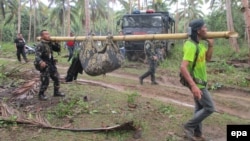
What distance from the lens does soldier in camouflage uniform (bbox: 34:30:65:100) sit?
7.03 m

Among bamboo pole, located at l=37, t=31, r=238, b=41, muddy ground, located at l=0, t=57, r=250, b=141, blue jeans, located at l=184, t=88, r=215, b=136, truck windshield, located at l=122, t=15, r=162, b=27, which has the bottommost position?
muddy ground, located at l=0, t=57, r=250, b=141

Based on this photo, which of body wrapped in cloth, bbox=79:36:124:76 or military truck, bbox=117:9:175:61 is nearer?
body wrapped in cloth, bbox=79:36:124:76

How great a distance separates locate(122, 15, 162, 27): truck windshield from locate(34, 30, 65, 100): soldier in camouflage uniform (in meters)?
8.62

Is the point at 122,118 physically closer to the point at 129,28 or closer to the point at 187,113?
the point at 187,113

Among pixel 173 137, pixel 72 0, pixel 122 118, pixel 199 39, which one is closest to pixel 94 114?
pixel 122 118

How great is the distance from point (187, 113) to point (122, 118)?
1.55 meters

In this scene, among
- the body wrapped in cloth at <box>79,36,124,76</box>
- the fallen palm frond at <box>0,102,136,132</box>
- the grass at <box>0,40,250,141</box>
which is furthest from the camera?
the body wrapped in cloth at <box>79,36,124,76</box>

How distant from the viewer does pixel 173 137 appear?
5.57 metres

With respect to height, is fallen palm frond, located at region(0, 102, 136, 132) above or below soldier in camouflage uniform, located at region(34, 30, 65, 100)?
below

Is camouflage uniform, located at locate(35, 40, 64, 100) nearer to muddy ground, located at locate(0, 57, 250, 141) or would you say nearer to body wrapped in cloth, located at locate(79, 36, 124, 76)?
muddy ground, located at locate(0, 57, 250, 141)

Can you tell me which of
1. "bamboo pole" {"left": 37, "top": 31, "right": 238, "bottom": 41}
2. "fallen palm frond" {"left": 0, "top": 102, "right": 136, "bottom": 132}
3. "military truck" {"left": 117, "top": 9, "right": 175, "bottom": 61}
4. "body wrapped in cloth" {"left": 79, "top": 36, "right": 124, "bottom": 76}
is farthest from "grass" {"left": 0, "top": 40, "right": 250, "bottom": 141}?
"military truck" {"left": 117, "top": 9, "right": 175, "bottom": 61}

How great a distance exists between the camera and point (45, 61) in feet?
23.6

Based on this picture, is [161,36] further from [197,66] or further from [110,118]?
[110,118]

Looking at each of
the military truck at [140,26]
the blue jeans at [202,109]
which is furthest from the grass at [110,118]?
the military truck at [140,26]
